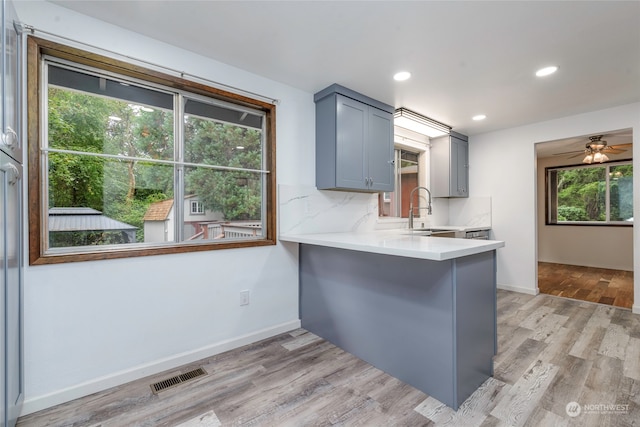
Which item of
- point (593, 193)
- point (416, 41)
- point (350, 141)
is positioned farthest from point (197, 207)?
point (593, 193)

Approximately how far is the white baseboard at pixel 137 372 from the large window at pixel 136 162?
768mm

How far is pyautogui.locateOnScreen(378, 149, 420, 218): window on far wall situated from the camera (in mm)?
4064

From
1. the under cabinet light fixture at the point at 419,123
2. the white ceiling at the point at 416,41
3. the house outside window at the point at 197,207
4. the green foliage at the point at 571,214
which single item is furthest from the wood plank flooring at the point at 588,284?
the house outside window at the point at 197,207

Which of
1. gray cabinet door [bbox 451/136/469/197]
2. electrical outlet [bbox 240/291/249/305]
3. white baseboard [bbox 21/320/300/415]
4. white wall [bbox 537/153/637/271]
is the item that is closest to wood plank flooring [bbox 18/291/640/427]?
white baseboard [bbox 21/320/300/415]

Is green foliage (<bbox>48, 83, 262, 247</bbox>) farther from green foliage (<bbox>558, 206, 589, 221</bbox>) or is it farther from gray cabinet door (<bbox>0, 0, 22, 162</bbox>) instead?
green foliage (<bbox>558, 206, 589, 221</bbox>)

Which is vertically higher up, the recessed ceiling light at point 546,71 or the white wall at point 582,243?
the recessed ceiling light at point 546,71

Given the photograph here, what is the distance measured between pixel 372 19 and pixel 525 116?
2.84 m

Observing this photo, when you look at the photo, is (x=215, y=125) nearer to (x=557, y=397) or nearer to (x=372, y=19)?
(x=372, y=19)

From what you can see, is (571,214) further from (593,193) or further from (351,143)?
(351,143)

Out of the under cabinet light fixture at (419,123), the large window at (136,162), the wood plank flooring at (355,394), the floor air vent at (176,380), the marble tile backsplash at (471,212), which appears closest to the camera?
the wood plank flooring at (355,394)

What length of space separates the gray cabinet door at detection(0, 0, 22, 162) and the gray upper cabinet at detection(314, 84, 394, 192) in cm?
209

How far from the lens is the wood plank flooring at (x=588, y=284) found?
Result: 12.2ft

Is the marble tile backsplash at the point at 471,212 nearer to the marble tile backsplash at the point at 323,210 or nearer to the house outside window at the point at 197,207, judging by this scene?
the marble tile backsplash at the point at 323,210

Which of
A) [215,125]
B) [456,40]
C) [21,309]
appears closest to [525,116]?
[456,40]
